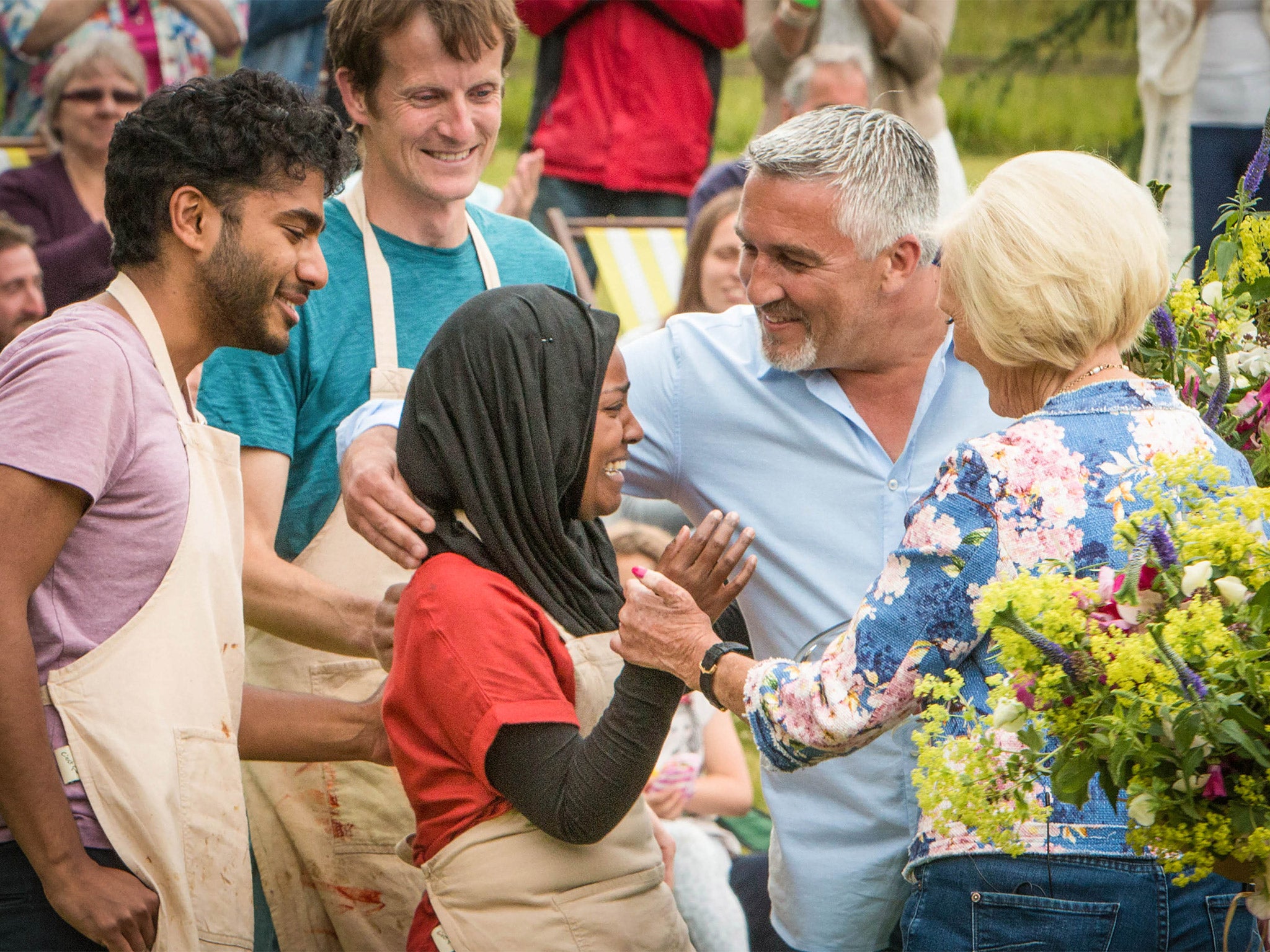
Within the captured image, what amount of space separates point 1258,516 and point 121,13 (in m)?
6.20

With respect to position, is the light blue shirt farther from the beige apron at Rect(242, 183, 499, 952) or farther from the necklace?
the necklace

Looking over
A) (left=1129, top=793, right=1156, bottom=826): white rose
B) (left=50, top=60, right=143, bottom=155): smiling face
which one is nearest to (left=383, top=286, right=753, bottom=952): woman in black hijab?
(left=1129, top=793, right=1156, bottom=826): white rose

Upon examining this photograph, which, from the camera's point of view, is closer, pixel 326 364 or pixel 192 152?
pixel 192 152

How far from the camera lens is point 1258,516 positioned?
5.57ft

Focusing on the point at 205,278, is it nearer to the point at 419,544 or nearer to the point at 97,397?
the point at 97,397

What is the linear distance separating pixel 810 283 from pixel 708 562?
72 centimetres

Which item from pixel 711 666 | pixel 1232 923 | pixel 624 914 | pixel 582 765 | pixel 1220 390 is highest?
pixel 1220 390

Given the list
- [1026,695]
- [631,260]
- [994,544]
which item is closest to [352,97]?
[994,544]

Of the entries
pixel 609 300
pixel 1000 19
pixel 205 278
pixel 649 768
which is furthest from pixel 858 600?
pixel 1000 19

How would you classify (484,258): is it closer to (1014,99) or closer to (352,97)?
(352,97)

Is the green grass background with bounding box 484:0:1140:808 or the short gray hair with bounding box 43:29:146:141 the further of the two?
the green grass background with bounding box 484:0:1140:808

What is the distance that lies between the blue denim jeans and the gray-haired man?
504 millimetres

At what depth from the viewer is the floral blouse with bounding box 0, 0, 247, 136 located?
6.50 metres

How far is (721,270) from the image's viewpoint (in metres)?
5.55
